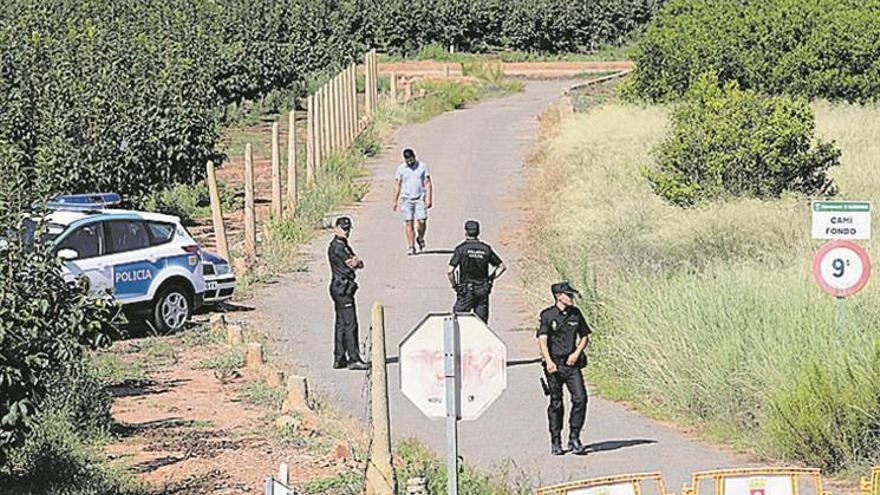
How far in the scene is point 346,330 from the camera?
17.2m

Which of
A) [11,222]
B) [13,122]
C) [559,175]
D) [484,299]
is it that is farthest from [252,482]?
[559,175]

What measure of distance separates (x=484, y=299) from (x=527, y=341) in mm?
2374

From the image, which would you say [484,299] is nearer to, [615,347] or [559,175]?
[615,347]

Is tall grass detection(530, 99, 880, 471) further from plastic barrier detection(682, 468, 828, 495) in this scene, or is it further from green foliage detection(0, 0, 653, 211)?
green foliage detection(0, 0, 653, 211)

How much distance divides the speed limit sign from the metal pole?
6.36 metres

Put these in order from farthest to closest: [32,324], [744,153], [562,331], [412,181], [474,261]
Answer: [744,153] → [412,181] → [474,261] → [562,331] → [32,324]

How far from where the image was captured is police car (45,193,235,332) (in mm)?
18578

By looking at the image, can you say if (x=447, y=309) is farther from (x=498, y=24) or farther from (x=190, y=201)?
(x=498, y=24)

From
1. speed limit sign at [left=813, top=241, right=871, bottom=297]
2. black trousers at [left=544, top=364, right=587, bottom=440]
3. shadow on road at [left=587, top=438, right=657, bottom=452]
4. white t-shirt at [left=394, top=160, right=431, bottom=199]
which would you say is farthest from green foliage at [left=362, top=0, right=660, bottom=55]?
black trousers at [left=544, top=364, right=587, bottom=440]

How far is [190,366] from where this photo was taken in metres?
17.8

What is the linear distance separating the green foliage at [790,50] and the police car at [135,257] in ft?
65.3

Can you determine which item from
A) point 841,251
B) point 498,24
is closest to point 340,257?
point 841,251

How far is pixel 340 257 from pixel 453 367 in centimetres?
731

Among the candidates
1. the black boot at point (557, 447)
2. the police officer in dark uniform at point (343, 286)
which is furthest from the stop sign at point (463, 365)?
the police officer in dark uniform at point (343, 286)
